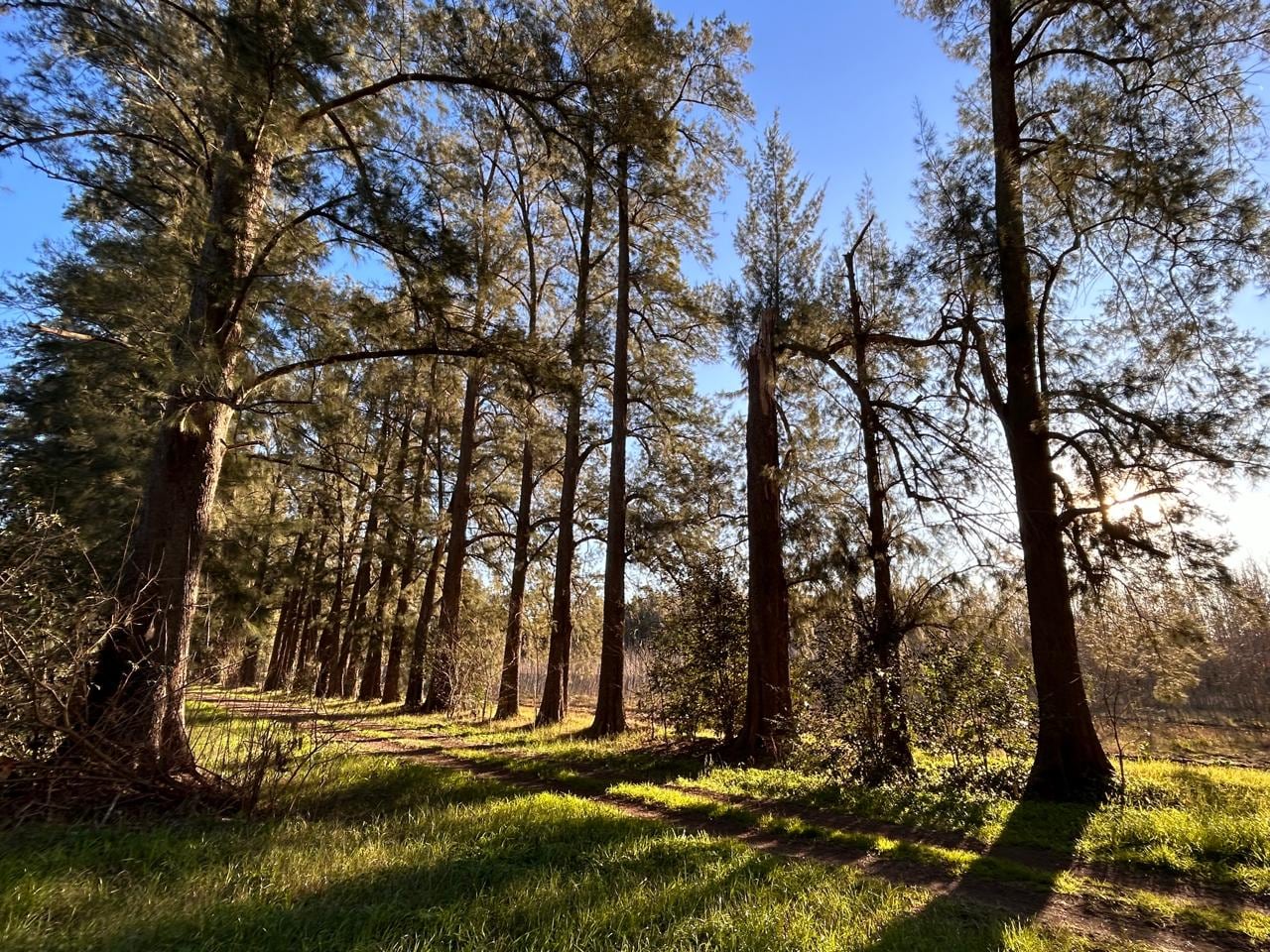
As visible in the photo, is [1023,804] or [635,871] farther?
[1023,804]

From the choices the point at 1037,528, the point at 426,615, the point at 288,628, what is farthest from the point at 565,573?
the point at 288,628

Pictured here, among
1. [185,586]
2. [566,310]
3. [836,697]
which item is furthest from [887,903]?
[566,310]

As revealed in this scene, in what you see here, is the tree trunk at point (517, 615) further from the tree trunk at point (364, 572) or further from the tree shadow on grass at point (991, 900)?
the tree shadow on grass at point (991, 900)

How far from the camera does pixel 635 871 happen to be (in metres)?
3.83

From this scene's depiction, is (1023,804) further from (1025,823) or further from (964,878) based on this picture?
(964,878)

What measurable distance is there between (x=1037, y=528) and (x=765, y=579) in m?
3.71

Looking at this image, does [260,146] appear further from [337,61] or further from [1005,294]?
[1005,294]

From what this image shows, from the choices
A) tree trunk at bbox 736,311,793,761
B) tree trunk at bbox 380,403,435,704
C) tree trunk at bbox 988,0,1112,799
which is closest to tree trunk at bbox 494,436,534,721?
tree trunk at bbox 380,403,435,704

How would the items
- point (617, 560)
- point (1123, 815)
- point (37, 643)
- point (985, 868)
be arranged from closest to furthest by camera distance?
point (985, 868) → point (37, 643) → point (1123, 815) → point (617, 560)

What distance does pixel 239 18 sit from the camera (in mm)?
4637

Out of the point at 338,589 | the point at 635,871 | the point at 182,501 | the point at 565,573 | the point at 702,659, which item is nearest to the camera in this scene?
the point at 635,871

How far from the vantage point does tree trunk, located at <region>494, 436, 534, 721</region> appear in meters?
14.0

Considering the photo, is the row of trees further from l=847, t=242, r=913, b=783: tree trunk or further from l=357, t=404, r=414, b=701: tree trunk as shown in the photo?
l=357, t=404, r=414, b=701: tree trunk

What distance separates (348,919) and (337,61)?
6.05m
